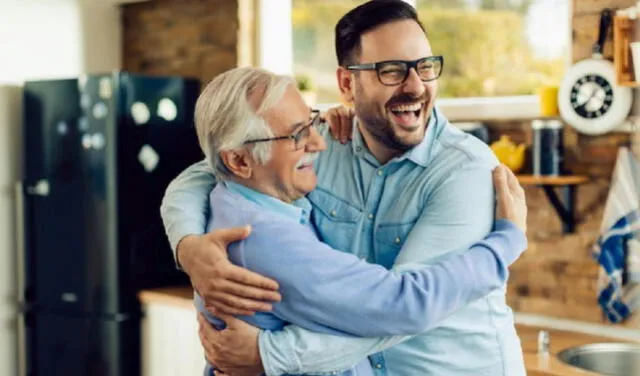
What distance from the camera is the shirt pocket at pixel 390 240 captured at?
4.89 ft

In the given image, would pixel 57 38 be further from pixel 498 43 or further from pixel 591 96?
pixel 591 96

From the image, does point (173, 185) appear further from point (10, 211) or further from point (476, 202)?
point (10, 211)

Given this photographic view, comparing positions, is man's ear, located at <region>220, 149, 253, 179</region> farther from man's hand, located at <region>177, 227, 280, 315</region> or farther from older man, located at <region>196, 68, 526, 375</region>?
man's hand, located at <region>177, 227, 280, 315</region>

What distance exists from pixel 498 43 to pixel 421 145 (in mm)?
2147

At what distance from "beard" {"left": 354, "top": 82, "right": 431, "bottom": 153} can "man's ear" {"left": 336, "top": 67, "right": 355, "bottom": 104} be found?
0.13 feet

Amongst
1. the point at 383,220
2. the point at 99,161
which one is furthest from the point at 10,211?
the point at 383,220

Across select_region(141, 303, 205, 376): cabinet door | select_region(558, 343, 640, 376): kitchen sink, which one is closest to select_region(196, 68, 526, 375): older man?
select_region(558, 343, 640, 376): kitchen sink

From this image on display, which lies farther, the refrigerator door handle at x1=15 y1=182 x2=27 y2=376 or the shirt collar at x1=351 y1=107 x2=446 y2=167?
the refrigerator door handle at x1=15 y1=182 x2=27 y2=376

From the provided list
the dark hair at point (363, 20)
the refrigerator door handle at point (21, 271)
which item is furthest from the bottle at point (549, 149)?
the refrigerator door handle at point (21, 271)

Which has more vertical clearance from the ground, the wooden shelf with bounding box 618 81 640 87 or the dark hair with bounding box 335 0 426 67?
the dark hair with bounding box 335 0 426 67

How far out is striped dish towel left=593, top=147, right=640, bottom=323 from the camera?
2.95 meters

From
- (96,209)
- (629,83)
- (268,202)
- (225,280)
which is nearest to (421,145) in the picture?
(268,202)

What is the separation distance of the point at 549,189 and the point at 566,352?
62cm

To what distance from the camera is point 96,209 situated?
13.5 ft
